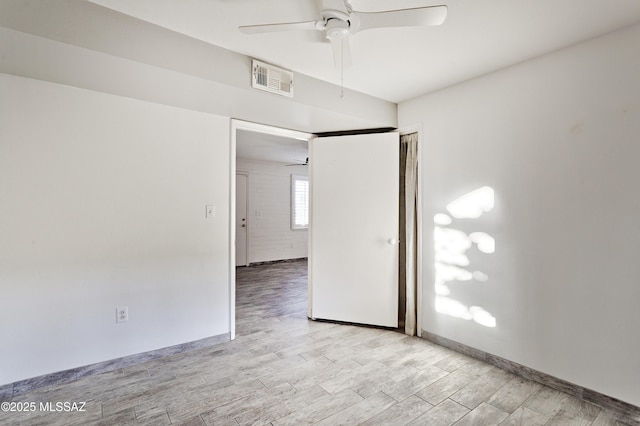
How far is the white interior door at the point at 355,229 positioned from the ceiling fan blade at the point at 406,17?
183 cm

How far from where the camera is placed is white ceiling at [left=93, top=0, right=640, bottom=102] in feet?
5.90

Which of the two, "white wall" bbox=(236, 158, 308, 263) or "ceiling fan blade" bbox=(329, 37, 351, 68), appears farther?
"white wall" bbox=(236, 158, 308, 263)

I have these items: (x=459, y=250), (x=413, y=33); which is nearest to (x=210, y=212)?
(x=413, y=33)

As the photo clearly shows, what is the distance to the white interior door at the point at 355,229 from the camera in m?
3.42

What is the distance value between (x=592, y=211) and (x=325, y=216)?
2413 mm

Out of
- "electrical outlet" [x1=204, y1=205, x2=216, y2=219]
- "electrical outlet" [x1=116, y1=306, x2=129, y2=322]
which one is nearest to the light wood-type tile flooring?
"electrical outlet" [x1=116, y1=306, x2=129, y2=322]

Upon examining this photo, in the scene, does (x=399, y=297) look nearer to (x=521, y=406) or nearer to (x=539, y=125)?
(x=521, y=406)

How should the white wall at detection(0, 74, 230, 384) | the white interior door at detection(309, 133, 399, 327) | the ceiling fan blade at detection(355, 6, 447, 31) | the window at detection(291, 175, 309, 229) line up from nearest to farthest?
1. the ceiling fan blade at detection(355, 6, 447, 31)
2. the white wall at detection(0, 74, 230, 384)
3. the white interior door at detection(309, 133, 399, 327)
4. the window at detection(291, 175, 309, 229)

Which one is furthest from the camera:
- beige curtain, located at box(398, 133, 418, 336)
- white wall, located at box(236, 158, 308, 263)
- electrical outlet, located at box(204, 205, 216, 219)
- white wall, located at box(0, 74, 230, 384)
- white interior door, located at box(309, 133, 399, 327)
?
white wall, located at box(236, 158, 308, 263)

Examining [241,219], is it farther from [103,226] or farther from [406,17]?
[406,17]

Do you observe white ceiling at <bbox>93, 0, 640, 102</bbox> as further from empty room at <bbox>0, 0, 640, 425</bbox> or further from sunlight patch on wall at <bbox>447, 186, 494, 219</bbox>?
sunlight patch on wall at <bbox>447, 186, 494, 219</bbox>

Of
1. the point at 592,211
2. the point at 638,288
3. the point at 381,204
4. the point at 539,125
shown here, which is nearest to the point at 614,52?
the point at 539,125

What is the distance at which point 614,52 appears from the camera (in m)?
2.03

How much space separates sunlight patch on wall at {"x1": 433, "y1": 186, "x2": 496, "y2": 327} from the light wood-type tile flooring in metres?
0.41
